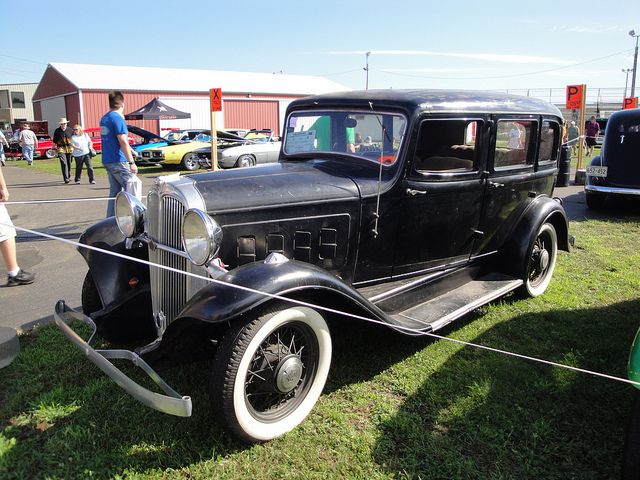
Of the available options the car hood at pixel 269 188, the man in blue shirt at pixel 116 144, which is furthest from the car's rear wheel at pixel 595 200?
the man in blue shirt at pixel 116 144

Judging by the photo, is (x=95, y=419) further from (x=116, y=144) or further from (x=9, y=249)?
(x=116, y=144)

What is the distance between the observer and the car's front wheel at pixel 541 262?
178 inches

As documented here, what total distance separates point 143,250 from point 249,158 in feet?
37.9

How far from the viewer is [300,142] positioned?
3.99 m

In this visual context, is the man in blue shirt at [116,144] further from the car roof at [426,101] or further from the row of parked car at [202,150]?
the row of parked car at [202,150]

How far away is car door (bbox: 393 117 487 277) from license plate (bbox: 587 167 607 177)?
6013 millimetres

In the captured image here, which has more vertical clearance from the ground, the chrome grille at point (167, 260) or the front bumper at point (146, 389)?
the chrome grille at point (167, 260)

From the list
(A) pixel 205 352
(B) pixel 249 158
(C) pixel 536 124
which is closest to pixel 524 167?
(C) pixel 536 124

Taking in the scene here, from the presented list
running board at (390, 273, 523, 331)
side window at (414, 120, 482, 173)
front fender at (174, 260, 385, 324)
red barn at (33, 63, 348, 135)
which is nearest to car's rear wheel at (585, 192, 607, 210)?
running board at (390, 273, 523, 331)

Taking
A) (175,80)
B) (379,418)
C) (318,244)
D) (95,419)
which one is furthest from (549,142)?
(175,80)

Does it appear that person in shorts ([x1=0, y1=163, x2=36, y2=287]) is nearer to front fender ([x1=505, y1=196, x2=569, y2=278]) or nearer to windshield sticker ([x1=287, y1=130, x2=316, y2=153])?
windshield sticker ([x1=287, y1=130, x2=316, y2=153])

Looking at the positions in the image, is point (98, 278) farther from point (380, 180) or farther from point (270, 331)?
point (380, 180)

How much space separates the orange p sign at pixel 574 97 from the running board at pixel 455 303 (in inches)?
361

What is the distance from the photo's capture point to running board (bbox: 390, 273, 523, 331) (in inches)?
129
